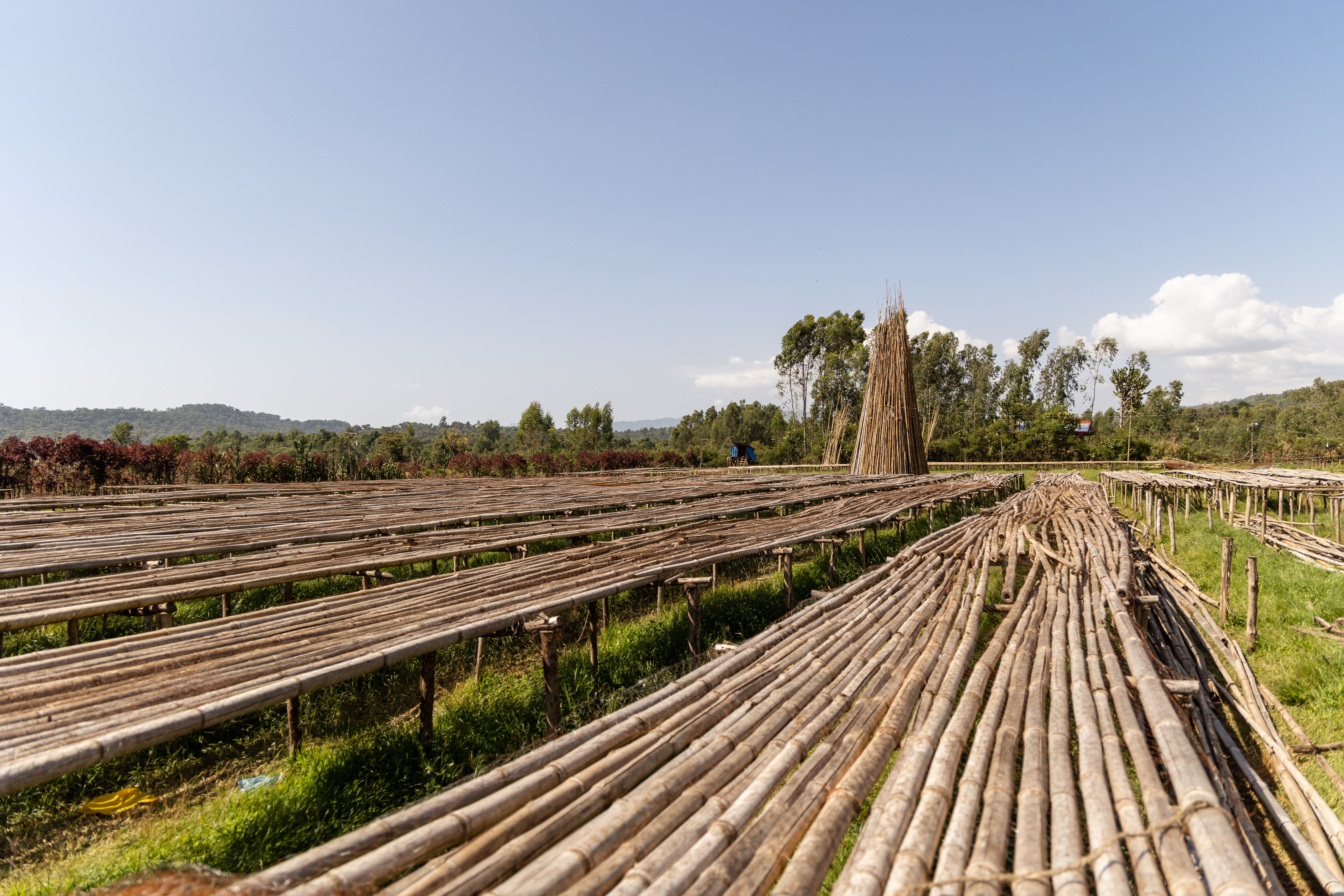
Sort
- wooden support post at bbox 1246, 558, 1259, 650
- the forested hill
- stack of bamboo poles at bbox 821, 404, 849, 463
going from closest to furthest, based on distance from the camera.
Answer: wooden support post at bbox 1246, 558, 1259, 650
stack of bamboo poles at bbox 821, 404, 849, 463
the forested hill

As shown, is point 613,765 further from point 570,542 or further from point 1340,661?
point 1340,661

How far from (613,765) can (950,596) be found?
134 inches

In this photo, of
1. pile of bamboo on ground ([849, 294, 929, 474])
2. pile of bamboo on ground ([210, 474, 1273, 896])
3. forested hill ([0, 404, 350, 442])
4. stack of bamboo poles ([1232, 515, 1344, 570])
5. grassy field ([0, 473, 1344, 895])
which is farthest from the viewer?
forested hill ([0, 404, 350, 442])

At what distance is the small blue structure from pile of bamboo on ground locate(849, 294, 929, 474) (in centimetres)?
1589

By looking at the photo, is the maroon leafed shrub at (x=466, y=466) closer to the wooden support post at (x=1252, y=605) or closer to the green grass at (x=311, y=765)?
the green grass at (x=311, y=765)

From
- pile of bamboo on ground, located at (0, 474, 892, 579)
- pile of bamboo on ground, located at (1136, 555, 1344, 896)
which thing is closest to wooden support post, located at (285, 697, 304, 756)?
pile of bamboo on ground, located at (0, 474, 892, 579)

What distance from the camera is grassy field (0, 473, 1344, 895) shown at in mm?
2799

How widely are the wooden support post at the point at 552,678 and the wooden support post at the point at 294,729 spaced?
157 centimetres

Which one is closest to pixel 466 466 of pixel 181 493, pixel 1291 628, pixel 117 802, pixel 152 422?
pixel 181 493

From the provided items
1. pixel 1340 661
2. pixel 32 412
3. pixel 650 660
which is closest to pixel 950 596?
pixel 650 660

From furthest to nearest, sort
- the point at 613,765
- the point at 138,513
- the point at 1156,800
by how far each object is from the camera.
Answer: the point at 138,513 → the point at 613,765 → the point at 1156,800

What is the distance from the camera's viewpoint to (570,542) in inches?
305

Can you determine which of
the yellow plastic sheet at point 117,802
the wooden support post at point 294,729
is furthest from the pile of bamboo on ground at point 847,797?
the yellow plastic sheet at point 117,802

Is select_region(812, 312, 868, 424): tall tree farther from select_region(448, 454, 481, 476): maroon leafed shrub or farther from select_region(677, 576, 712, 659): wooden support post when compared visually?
select_region(677, 576, 712, 659): wooden support post
